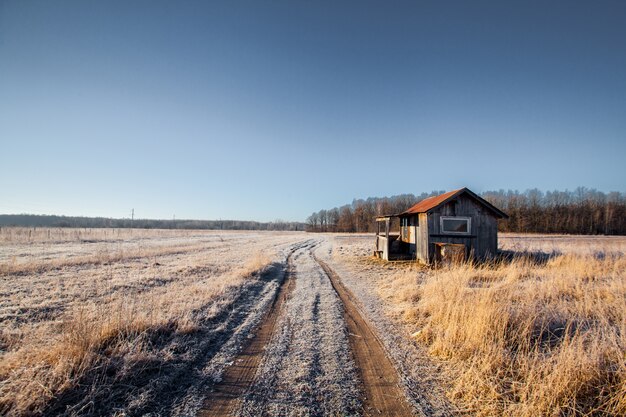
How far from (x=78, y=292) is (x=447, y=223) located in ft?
57.8

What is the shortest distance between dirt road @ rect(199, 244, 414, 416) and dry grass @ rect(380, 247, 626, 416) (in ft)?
3.48

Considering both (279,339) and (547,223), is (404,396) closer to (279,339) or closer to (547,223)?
(279,339)

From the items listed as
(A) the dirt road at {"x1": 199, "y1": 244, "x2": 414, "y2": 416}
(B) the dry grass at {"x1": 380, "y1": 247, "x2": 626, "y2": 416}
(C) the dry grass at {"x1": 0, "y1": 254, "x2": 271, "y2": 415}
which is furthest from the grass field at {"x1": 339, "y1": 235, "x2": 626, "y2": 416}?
(C) the dry grass at {"x1": 0, "y1": 254, "x2": 271, "y2": 415}

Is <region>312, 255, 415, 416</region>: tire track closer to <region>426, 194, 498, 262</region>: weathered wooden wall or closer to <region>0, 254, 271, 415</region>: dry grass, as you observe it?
<region>0, 254, 271, 415</region>: dry grass

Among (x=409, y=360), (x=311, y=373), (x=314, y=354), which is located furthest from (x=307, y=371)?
(x=409, y=360)

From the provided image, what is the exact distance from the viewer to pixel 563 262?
531 inches

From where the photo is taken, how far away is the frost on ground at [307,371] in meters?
3.29

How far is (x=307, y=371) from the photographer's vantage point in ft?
13.3

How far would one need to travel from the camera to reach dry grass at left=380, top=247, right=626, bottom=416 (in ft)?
10.3

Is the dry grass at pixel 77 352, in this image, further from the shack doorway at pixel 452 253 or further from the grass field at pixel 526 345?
the shack doorway at pixel 452 253

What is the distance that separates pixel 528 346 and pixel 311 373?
3.58 metres

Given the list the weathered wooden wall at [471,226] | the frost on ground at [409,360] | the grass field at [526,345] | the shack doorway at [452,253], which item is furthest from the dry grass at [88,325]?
the weathered wooden wall at [471,226]

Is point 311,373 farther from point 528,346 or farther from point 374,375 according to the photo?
point 528,346

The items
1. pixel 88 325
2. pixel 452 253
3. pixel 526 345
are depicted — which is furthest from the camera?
pixel 452 253
